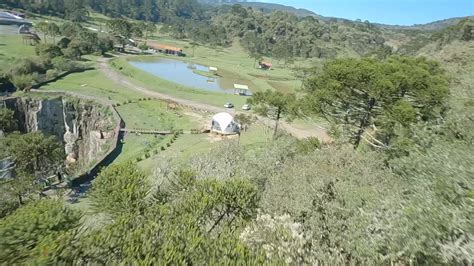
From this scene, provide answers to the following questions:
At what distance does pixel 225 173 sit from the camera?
19.0 metres

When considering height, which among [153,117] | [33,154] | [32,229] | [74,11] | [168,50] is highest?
[32,229]

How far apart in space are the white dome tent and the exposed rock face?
14.2 m

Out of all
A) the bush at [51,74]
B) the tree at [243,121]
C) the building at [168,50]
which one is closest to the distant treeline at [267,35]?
the building at [168,50]

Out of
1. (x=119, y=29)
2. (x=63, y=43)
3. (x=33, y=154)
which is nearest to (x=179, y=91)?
(x=33, y=154)

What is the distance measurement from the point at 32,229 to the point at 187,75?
7568cm

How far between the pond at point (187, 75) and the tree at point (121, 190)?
52.8 m

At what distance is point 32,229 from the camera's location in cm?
1128

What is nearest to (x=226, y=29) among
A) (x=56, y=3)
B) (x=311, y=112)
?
(x=56, y=3)

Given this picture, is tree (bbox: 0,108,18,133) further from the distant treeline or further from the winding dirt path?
the distant treeline

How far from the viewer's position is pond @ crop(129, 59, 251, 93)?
74.1m

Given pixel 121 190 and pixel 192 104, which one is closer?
pixel 121 190

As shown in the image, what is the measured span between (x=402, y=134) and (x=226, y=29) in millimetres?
170151

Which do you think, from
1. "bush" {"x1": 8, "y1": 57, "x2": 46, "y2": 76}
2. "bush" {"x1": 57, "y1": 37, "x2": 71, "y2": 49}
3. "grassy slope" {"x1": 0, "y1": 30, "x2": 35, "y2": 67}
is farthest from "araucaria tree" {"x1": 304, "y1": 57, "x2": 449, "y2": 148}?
"bush" {"x1": 57, "y1": 37, "x2": 71, "y2": 49}

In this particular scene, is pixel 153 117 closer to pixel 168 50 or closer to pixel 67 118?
pixel 67 118
